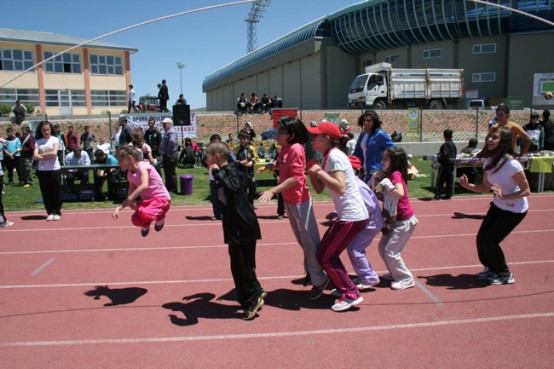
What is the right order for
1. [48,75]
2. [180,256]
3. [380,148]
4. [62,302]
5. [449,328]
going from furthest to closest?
[48,75] → [180,256] → [380,148] → [62,302] → [449,328]

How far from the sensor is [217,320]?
4668mm

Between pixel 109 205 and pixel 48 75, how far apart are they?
34605 millimetres

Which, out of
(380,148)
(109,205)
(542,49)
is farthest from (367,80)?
(380,148)

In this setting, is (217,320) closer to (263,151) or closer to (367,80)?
(263,151)

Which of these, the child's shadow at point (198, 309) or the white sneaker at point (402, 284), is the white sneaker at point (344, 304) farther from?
the child's shadow at point (198, 309)

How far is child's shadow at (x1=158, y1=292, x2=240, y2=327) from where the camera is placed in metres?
4.73

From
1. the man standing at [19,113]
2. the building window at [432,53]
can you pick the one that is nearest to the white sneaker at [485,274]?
the man standing at [19,113]

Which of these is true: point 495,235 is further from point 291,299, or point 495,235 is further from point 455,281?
point 291,299

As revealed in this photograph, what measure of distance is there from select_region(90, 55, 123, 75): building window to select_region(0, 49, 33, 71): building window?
5.09 meters

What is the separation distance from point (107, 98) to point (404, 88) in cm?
2727

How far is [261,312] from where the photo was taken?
483 centimetres

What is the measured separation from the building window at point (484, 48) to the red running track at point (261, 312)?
3747 cm

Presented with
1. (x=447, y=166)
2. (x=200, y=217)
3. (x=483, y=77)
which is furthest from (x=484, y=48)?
(x=200, y=217)

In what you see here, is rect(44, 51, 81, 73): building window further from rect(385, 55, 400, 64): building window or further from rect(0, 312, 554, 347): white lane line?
rect(0, 312, 554, 347): white lane line
